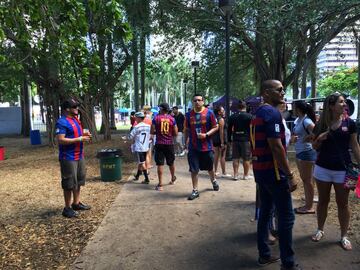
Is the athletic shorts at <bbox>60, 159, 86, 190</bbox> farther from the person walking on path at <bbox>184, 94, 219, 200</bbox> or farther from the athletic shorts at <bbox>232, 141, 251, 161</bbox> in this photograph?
the athletic shorts at <bbox>232, 141, 251, 161</bbox>

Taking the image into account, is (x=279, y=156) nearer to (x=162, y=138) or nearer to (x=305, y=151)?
(x=305, y=151)

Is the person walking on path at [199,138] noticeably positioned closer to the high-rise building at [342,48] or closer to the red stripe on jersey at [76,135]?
the red stripe on jersey at [76,135]

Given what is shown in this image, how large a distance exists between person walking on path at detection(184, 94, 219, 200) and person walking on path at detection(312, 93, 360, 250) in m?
2.81

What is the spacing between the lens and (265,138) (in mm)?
4125

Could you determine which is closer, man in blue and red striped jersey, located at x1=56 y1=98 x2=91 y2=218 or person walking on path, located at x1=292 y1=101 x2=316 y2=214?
person walking on path, located at x1=292 y1=101 x2=316 y2=214

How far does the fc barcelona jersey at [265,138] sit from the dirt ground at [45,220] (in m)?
1.91

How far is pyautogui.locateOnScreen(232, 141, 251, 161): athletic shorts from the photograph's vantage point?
9250 millimetres

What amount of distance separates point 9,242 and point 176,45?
18039 mm

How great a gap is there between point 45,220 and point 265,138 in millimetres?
3962

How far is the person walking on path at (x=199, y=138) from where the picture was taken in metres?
7.41

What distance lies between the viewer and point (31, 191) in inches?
→ 351

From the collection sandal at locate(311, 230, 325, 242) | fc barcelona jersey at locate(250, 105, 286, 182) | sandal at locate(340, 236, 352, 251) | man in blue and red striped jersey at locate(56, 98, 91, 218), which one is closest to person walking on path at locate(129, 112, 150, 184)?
man in blue and red striped jersey at locate(56, 98, 91, 218)

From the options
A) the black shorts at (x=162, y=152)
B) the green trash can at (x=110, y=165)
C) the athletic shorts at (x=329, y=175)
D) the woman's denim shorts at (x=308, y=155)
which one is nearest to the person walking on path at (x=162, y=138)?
the black shorts at (x=162, y=152)

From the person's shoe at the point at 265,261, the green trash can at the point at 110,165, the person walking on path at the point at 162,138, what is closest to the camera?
the person's shoe at the point at 265,261
